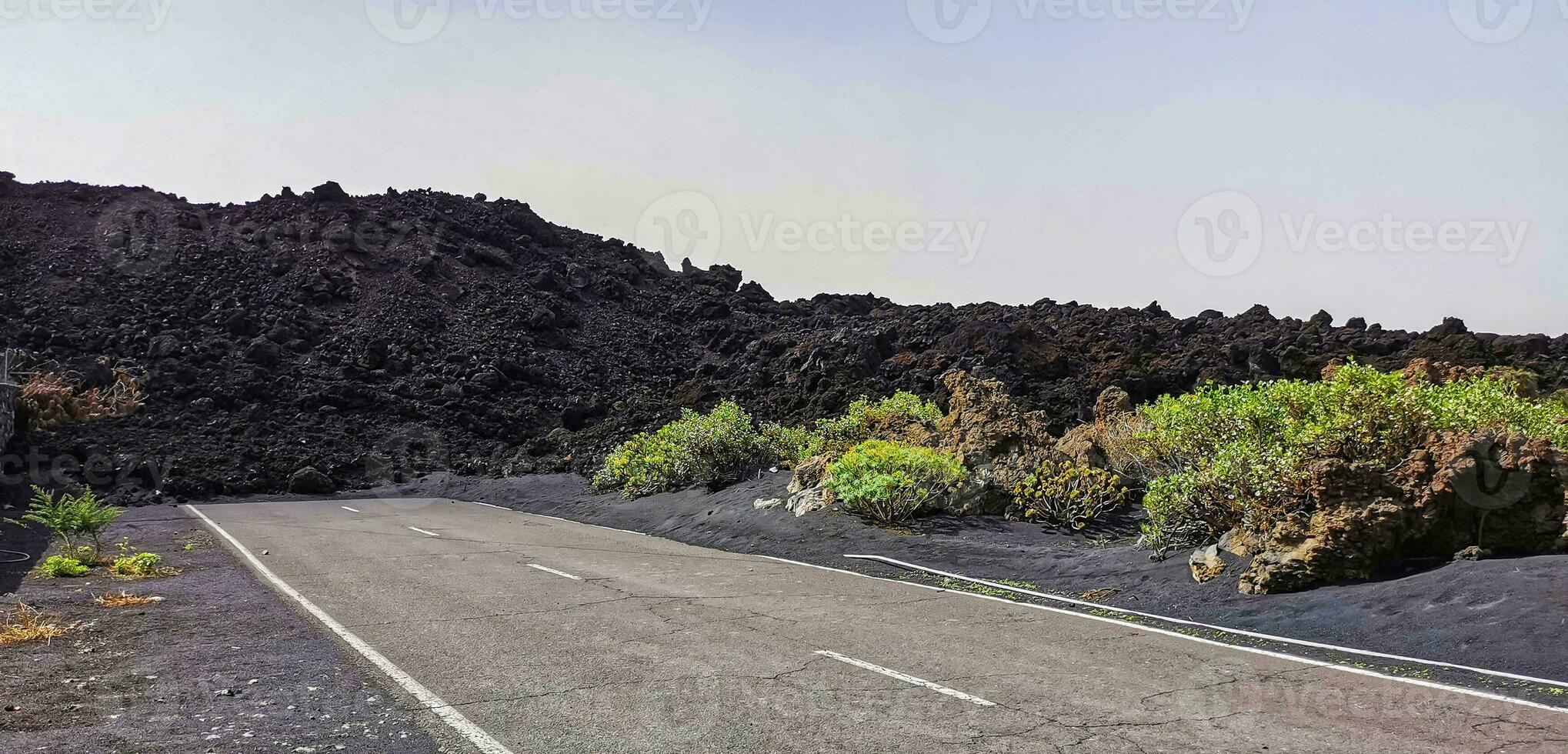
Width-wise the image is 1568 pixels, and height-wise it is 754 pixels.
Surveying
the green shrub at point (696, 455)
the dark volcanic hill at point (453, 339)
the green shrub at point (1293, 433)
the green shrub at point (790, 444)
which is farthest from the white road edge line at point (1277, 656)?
the dark volcanic hill at point (453, 339)

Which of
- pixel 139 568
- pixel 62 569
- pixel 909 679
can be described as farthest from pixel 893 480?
pixel 62 569

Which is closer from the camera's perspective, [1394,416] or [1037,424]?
[1394,416]

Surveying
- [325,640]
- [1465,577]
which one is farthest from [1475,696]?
[325,640]

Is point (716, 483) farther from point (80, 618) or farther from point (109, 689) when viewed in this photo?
point (109, 689)

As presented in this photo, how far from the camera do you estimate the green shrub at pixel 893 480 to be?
54.7ft

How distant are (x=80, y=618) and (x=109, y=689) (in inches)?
Result: 141

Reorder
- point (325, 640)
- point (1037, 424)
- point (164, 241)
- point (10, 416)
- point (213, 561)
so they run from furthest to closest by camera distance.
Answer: point (164, 241)
point (10, 416)
point (1037, 424)
point (213, 561)
point (325, 640)

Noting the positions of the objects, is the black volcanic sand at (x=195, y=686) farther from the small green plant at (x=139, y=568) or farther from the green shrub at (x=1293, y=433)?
the green shrub at (x=1293, y=433)

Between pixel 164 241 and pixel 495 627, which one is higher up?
pixel 164 241

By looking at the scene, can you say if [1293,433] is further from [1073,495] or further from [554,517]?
[554,517]

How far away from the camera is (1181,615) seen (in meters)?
10.1

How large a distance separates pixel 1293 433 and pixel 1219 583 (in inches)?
97.1

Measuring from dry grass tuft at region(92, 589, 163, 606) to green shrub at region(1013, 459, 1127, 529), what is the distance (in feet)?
39.5

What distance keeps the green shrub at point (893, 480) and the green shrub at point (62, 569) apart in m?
11.1
